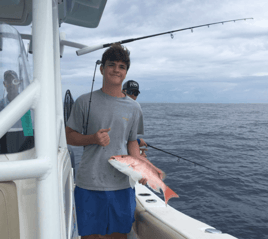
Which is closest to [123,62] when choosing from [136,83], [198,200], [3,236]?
[3,236]

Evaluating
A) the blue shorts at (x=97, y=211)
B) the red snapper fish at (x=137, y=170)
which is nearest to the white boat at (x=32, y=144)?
the red snapper fish at (x=137, y=170)

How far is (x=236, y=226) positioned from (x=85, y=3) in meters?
6.99

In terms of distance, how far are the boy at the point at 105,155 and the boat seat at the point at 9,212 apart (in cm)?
97

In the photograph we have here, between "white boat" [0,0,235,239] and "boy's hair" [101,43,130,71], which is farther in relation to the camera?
"boy's hair" [101,43,130,71]

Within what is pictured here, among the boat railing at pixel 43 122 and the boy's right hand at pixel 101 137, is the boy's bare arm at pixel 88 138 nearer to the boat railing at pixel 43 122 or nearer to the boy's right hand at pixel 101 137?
the boy's right hand at pixel 101 137

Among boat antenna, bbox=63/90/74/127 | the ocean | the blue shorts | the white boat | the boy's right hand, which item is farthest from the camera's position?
the ocean

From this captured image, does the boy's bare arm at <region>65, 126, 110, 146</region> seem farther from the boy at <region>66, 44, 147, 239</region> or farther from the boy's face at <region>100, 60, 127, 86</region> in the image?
the boy's face at <region>100, 60, 127, 86</region>

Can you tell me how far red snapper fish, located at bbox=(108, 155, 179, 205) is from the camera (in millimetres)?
1825

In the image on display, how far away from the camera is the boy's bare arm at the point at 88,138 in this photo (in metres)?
1.75

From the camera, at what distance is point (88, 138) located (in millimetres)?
1851

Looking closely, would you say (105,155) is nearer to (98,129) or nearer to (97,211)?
(98,129)

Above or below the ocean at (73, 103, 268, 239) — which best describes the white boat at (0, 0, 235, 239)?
above

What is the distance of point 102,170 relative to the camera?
193 cm

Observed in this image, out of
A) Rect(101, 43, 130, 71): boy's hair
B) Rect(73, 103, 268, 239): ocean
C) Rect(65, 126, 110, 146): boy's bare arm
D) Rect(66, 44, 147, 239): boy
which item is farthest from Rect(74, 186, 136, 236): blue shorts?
Rect(73, 103, 268, 239): ocean
